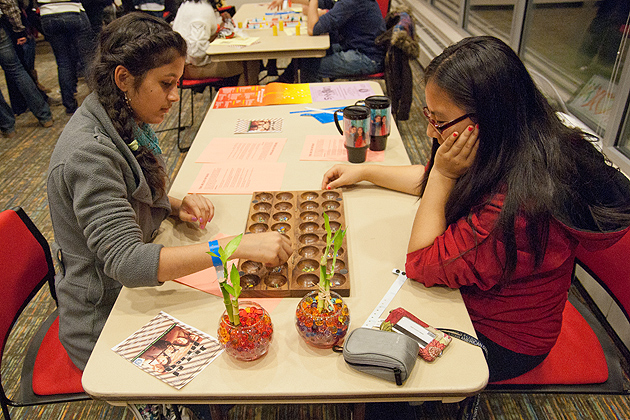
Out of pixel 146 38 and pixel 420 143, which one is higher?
pixel 146 38

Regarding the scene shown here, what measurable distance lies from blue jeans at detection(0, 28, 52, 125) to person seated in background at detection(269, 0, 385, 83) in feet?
7.74

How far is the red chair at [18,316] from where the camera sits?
3.86 feet

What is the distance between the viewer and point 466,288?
1.13 metres

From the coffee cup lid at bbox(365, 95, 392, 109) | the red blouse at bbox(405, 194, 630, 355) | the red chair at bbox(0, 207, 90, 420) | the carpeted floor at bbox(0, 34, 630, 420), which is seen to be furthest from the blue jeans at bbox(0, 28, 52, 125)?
the red blouse at bbox(405, 194, 630, 355)

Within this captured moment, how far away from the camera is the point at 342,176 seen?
146 centimetres

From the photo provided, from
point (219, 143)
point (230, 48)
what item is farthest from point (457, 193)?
point (230, 48)

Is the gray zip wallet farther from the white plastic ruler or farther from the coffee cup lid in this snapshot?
the coffee cup lid

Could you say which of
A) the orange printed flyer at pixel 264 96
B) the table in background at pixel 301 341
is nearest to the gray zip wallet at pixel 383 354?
the table in background at pixel 301 341

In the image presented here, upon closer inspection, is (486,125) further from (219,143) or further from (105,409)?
(105,409)

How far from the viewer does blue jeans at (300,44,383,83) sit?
3.38 m

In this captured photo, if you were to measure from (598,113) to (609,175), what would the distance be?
6.04 ft

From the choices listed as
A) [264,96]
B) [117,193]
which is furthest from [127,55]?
Answer: [264,96]

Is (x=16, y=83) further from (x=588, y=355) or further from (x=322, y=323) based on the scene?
(x=588, y=355)

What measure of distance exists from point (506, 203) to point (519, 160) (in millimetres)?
106
